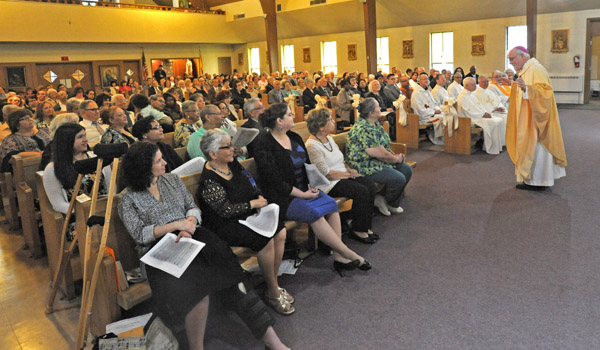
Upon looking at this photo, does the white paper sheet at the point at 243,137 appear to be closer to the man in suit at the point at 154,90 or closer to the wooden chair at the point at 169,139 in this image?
the wooden chair at the point at 169,139

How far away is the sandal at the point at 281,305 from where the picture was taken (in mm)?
3046

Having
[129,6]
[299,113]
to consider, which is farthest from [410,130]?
[129,6]

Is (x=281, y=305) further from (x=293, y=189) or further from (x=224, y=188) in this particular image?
(x=293, y=189)

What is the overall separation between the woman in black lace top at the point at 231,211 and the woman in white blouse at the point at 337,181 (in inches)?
40.6

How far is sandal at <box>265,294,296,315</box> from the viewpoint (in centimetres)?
305

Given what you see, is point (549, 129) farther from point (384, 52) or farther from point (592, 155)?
point (384, 52)

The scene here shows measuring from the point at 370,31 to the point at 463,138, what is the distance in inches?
354

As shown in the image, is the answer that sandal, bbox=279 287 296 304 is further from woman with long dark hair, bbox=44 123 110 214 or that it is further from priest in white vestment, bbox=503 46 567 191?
priest in white vestment, bbox=503 46 567 191

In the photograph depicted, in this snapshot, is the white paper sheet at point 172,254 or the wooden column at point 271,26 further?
the wooden column at point 271,26

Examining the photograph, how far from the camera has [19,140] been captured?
15.7 feet

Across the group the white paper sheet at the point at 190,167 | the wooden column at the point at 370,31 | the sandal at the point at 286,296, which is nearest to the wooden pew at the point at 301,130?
the white paper sheet at the point at 190,167

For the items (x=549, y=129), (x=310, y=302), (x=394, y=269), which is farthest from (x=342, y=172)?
(x=549, y=129)

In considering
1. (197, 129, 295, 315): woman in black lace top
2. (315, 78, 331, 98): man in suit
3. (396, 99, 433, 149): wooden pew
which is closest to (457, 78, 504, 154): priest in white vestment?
(396, 99, 433, 149): wooden pew

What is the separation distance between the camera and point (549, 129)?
206 inches
